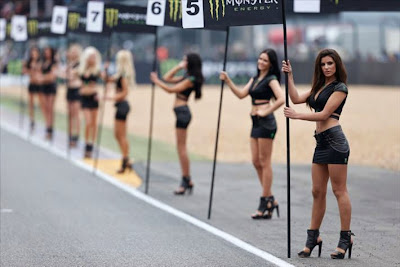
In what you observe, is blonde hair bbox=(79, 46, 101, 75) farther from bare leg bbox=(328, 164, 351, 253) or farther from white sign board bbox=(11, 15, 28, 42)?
bare leg bbox=(328, 164, 351, 253)

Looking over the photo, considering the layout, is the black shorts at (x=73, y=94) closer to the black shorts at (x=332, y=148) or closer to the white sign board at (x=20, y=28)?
the white sign board at (x=20, y=28)

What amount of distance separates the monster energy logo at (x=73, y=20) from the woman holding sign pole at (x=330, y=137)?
1075 cm

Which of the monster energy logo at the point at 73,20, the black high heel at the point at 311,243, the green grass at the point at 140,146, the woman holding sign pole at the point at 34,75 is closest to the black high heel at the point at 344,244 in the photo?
the black high heel at the point at 311,243

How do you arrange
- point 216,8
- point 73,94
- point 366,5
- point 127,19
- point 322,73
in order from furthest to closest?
point 73,94 < point 127,19 < point 366,5 < point 216,8 < point 322,73

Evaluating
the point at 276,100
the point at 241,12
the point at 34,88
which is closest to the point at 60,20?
the point at 34,88

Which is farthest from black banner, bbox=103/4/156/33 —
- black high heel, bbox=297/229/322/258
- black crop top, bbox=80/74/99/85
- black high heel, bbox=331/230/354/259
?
black high heel, bbox=331/230/354/259

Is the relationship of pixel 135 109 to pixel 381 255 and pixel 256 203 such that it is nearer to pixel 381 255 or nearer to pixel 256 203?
pixel 256 203

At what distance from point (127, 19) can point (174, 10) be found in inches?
106

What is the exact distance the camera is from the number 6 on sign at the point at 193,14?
1134cm

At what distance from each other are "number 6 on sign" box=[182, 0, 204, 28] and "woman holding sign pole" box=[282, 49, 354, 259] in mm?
2317

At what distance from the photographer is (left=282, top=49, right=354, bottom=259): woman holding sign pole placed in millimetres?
9039

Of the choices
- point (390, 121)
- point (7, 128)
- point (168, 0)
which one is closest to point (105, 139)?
point (7, 128)

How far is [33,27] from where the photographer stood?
23875 mm

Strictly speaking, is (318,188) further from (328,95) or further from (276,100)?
(276,100)
